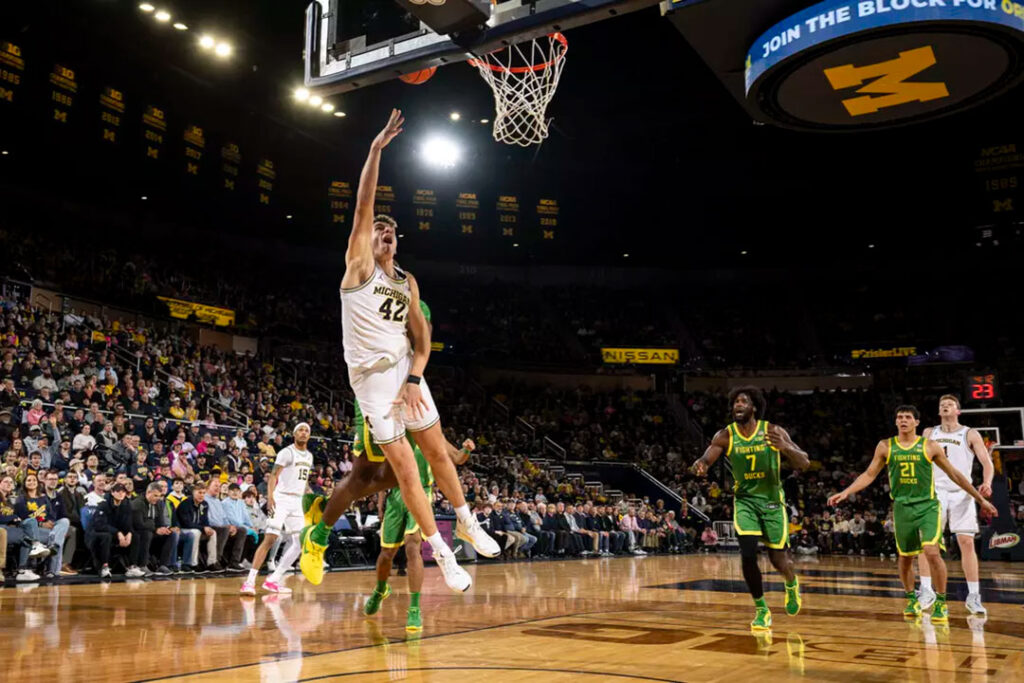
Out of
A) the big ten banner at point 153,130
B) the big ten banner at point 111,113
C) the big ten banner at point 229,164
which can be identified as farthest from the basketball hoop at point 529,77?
the big ten banner at point 229,164

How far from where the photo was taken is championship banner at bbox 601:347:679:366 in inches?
1266

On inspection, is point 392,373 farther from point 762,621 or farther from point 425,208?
point 425,208

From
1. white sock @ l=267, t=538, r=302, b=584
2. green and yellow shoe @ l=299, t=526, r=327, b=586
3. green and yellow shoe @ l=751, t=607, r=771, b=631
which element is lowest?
green and yellow shoe @ l=751, t=607, r=771, b=631

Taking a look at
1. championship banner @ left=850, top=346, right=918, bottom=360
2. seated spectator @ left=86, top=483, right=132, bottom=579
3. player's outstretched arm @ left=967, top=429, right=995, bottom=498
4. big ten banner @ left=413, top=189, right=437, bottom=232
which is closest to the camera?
player's outstretched arm @ left=967, top=429, right=995, bottom=498

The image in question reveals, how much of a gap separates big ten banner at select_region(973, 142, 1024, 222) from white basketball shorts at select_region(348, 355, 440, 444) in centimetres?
2734

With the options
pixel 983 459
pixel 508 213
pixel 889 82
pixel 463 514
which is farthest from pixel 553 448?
pixel 463 514

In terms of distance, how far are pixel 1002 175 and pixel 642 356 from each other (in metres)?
13.1

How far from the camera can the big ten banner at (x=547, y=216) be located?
1197 inches

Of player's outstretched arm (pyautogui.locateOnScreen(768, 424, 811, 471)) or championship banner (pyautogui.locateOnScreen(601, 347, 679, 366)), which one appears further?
championship banner (pyautogui.locateOnScreen(601, 347, 679, 366))

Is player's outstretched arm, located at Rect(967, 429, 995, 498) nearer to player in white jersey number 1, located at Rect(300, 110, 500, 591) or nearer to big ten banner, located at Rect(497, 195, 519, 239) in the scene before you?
player in white jersey number 1, located at Rect(300, 110, 500, 591)

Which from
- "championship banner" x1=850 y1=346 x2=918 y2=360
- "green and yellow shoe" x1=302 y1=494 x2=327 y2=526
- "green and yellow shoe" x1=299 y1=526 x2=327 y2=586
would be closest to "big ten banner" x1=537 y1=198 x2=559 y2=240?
"championship banner" x1=850 y1=346 x2=918 y2=360

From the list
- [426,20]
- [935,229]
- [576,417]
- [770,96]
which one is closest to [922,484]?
[770,96]

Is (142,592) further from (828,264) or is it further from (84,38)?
(828,264)

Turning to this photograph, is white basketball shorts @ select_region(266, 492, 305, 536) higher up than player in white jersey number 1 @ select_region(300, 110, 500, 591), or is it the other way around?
player in white jersey number 1 @ select_region(300, 110, 500, 591)
